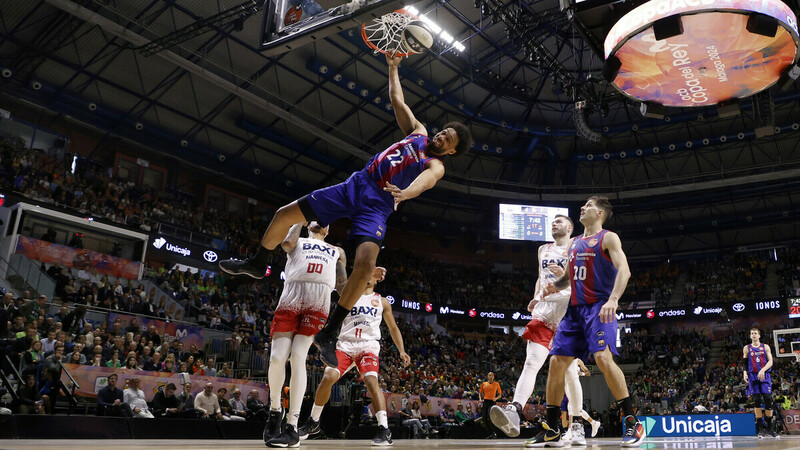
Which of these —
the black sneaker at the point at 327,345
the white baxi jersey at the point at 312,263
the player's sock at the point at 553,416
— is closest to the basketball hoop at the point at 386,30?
the white baxi jersey at the point at 312,263

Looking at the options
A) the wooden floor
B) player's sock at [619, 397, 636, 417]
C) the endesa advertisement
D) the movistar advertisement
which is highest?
the endesa advertisement

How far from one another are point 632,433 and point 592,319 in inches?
40.3

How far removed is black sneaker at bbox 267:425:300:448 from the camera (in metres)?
4.43

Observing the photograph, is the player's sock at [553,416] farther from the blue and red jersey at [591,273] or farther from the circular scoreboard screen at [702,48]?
the circular scoreboard screen at [702,48]

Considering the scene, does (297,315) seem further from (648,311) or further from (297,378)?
(648,311)

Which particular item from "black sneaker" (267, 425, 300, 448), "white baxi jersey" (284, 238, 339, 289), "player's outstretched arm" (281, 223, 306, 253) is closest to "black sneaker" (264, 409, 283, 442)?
"black sneaker" (267, 425, 300, 448)

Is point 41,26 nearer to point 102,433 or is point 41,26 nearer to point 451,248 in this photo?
point 102,433

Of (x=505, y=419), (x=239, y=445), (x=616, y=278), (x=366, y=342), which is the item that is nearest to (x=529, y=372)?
(x=505, y=419)

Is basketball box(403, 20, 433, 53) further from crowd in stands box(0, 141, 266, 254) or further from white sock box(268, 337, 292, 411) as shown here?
crowd in stands box(0, 141, 266, 254)

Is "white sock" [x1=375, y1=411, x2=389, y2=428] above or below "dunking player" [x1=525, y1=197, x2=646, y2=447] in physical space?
below

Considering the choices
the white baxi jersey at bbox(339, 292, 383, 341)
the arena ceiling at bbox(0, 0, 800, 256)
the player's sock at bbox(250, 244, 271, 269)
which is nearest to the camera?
the player's sock at bbox(250, 244, 271, 269)

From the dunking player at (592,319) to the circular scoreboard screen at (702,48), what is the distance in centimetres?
204

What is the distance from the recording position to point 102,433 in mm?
8789

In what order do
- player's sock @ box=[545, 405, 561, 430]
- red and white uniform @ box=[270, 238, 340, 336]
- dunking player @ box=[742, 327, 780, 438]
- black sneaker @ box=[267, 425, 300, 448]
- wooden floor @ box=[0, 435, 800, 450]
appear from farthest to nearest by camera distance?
dunking player @ box=[742, 327, 780, 438] < player's sock @ box=[545, 405, 561, 430] < red and white uniform @ box=[270, 238, 340, 336] < black sneaker @ box=[267, 425, 300, 448] < wooden floor @ box=[0, 435, 800, 450]
